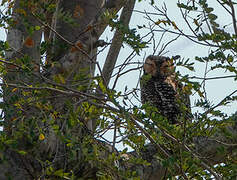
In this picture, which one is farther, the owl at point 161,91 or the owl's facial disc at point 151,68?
the owl's facial disc at point 151,68

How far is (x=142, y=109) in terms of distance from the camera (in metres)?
2.01

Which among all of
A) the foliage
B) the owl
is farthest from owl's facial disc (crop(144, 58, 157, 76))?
the foliage

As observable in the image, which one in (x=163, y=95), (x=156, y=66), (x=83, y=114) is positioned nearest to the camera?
(x=83, y=114)

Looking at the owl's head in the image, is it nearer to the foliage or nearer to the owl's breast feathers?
the owl's breast feathers

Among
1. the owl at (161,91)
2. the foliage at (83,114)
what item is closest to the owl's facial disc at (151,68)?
the owl at (161,91)

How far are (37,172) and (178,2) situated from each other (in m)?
1.22

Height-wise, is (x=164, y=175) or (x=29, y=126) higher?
(x=29, y=126)

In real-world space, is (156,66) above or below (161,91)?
above

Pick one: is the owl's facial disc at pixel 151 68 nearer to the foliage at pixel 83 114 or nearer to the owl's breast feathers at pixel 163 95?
the owl's breast feathers at pixel 163 95

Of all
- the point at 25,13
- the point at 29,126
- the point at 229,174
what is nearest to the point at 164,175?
the point at 229,174

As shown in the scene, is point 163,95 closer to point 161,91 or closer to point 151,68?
point 161,91

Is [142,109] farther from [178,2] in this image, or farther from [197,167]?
[178,2]

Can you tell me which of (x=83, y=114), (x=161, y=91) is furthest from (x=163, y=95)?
(x=83, y=114)

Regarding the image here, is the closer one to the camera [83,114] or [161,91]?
[83,114]
